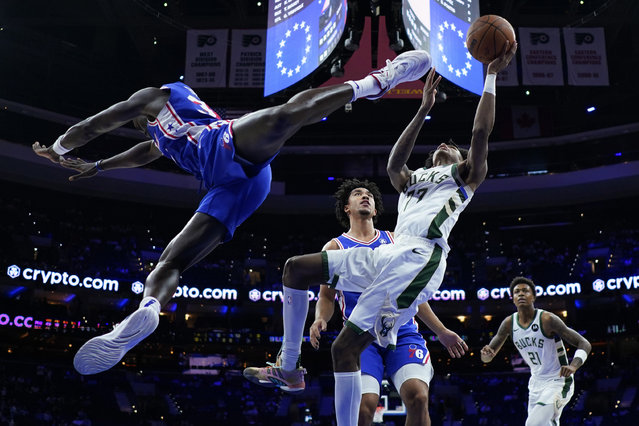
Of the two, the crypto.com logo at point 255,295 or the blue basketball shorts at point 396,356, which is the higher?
the crypto.com logo at point 255,295

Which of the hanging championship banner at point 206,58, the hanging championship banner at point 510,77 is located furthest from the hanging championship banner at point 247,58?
the hanging championship banner at point 510,77

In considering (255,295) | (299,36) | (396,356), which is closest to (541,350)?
(396,356)

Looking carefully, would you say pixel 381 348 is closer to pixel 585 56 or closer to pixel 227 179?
pixel 227 179

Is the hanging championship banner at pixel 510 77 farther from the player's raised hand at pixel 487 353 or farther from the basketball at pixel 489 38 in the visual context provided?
the basketball at pixel 489 38

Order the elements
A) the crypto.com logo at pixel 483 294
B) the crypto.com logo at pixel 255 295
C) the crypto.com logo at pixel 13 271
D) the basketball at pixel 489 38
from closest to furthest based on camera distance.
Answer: the basketball at pixel 489 38
the crypto.com logo at pixel 13 271
the crypto.com logo at pixel 483 294
the crypto.com logo at pixel 255 295

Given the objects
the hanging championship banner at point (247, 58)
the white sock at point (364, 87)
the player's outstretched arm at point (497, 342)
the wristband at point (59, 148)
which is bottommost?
the player's outstretched arm at point (497, 342)

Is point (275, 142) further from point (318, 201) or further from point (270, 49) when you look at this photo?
point (318, 201)

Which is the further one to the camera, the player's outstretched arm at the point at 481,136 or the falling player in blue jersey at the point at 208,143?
the player's outstretched arm at the point at 481,136

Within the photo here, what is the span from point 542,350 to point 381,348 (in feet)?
9.60

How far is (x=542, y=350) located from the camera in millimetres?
7938

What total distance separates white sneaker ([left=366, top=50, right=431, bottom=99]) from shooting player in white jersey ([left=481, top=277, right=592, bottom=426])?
3.70m

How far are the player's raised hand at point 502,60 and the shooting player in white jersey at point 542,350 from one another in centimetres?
352

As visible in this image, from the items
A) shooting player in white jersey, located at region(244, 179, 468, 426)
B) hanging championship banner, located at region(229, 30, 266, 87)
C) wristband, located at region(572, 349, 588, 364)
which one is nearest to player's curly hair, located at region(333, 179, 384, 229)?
shooting player in white jersey, located at region(244, 179, 468, 426)

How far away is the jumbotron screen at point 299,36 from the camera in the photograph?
1138 cm
